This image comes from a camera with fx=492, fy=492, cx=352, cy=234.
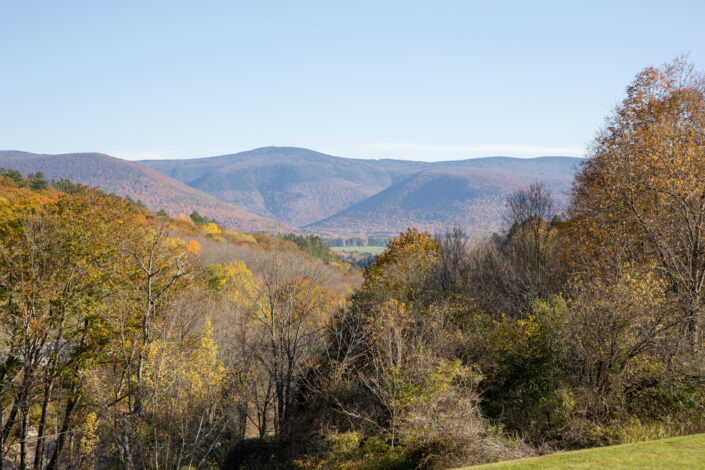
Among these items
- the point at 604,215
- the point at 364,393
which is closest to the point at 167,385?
the point at 364,393

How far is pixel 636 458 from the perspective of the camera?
11281mm

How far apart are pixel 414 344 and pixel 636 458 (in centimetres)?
1107

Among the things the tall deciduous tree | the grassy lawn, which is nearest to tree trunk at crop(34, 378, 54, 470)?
the grassy lawn

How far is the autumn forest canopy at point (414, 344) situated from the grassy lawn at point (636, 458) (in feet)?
8.72

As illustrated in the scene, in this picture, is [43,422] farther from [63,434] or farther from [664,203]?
[664,203]

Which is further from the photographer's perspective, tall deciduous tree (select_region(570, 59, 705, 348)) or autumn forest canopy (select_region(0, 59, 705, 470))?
tall deciduous tree (select_region(570, 59, 705, 348))

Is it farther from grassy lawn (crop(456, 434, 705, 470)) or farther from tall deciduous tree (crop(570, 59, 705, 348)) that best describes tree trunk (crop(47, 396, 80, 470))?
tall deciduous tree (crop(570, 59, 705, 348))

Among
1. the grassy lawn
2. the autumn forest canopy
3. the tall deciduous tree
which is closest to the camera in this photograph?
the grassy lawn

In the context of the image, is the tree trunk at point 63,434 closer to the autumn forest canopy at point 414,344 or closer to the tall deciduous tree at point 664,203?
the autumn forest canopy at point 414,344

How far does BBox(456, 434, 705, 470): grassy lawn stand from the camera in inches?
424

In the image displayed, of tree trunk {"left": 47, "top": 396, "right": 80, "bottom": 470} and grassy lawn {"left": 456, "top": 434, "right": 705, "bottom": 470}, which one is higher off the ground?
grassy lawn {"left": 456, "top": 434, "right": 705, "bottom": 470}

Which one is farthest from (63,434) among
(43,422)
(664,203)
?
(664,203)

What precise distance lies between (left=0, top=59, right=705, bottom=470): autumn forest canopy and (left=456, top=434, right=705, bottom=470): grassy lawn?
8.72ft

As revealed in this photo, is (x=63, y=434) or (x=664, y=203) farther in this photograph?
(x=63, y=434)
